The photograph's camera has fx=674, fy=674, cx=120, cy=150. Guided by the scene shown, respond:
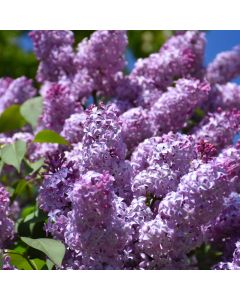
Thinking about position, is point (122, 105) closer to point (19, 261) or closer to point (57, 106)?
point (57, 106)

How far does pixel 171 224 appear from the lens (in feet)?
4.06

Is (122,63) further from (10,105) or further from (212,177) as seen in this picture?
(212,177)

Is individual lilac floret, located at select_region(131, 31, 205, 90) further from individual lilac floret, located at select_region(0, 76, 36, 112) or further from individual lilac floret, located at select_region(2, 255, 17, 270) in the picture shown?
individual lilac floret, located at select_region(2, 255, 17, 270)

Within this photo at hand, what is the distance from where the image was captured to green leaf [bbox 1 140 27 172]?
1.56 metres

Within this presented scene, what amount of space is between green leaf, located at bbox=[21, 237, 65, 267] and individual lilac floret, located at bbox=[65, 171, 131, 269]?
2 centimetres

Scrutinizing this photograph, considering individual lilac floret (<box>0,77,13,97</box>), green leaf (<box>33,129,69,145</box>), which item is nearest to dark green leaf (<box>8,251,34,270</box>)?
green leaf (<box>33,129,69,145</box>)

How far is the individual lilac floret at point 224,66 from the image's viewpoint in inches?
84.4

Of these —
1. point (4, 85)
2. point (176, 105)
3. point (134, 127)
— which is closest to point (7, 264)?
point (134, 127)

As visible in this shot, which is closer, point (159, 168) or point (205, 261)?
point (159, 168)

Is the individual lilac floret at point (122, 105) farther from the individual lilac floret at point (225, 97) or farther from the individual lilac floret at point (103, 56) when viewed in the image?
the individual lilac floret at point (225, 97)

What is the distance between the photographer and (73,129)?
5.55 feet

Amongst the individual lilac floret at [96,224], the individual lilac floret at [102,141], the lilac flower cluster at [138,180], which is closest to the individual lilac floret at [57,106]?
the lilac flower cluster at [138,180]

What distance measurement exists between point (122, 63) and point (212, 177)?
779 mm
